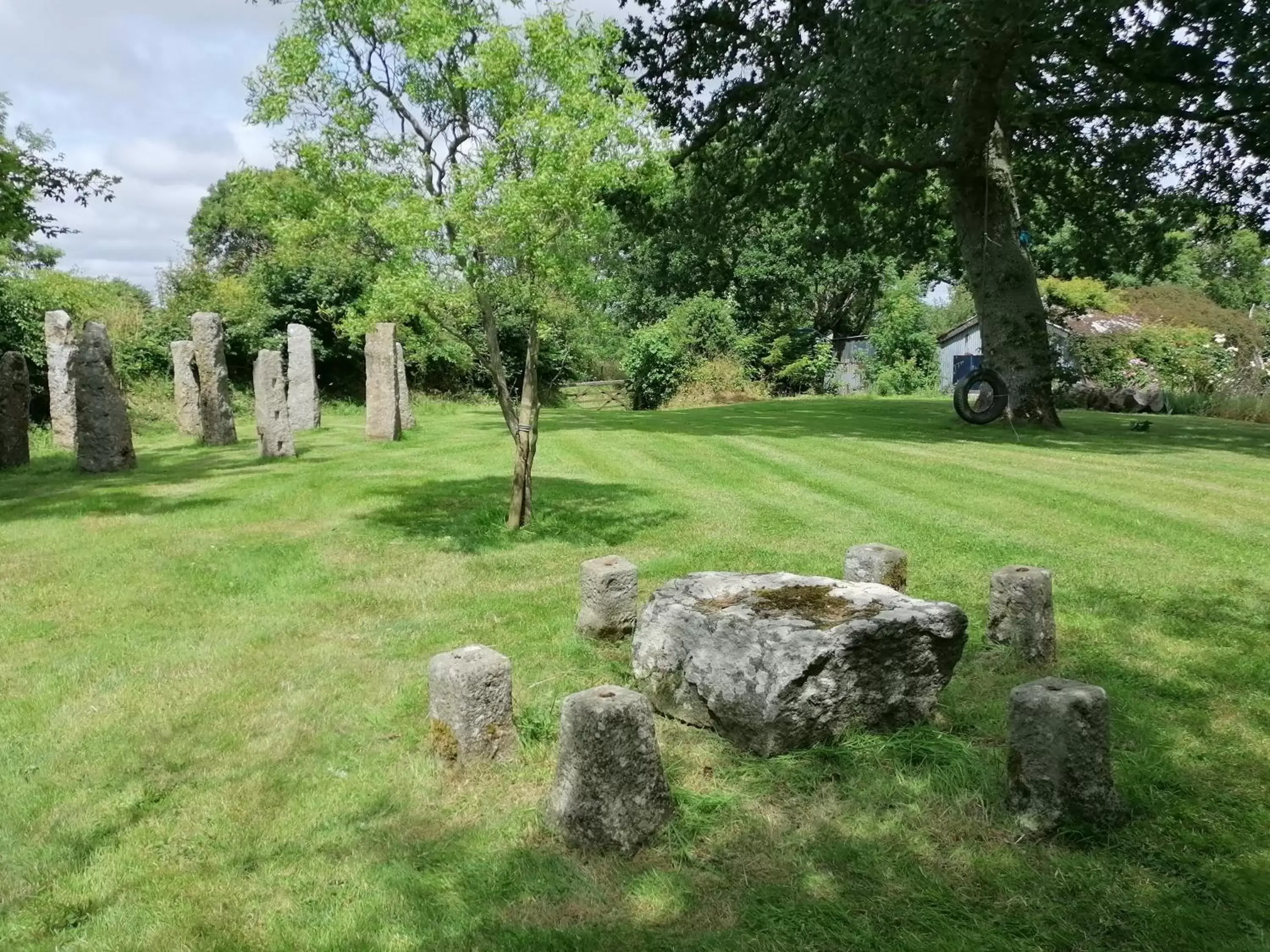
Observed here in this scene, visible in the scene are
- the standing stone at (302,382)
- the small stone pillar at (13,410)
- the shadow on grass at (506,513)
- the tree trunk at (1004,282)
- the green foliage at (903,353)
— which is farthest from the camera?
the green foliage at (903,353)

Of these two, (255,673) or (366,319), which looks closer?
(255,673)

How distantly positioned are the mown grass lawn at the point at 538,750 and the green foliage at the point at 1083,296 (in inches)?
1141

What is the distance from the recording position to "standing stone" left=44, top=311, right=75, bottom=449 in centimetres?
1795

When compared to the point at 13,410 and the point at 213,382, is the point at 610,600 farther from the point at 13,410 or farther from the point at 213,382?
the point at 213,382

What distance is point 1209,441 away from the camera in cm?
1734

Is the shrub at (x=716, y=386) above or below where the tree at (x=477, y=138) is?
below

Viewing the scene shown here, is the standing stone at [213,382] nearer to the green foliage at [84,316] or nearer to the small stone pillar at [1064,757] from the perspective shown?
the green foliage at [84,316]

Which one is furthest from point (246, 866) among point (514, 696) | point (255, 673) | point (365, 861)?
point (255, 673)

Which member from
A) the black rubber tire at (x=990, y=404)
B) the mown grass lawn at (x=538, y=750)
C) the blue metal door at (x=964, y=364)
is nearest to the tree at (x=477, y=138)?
the mown grass lawn at (x=538, y=750)

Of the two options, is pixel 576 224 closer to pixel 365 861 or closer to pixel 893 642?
pixel 893 642

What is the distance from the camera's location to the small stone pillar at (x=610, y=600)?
251 inches

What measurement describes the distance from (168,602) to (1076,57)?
666 inches

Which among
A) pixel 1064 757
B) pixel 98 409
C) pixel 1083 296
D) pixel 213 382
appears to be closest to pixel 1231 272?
pixel 1083 296

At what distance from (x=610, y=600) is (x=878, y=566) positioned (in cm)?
187
